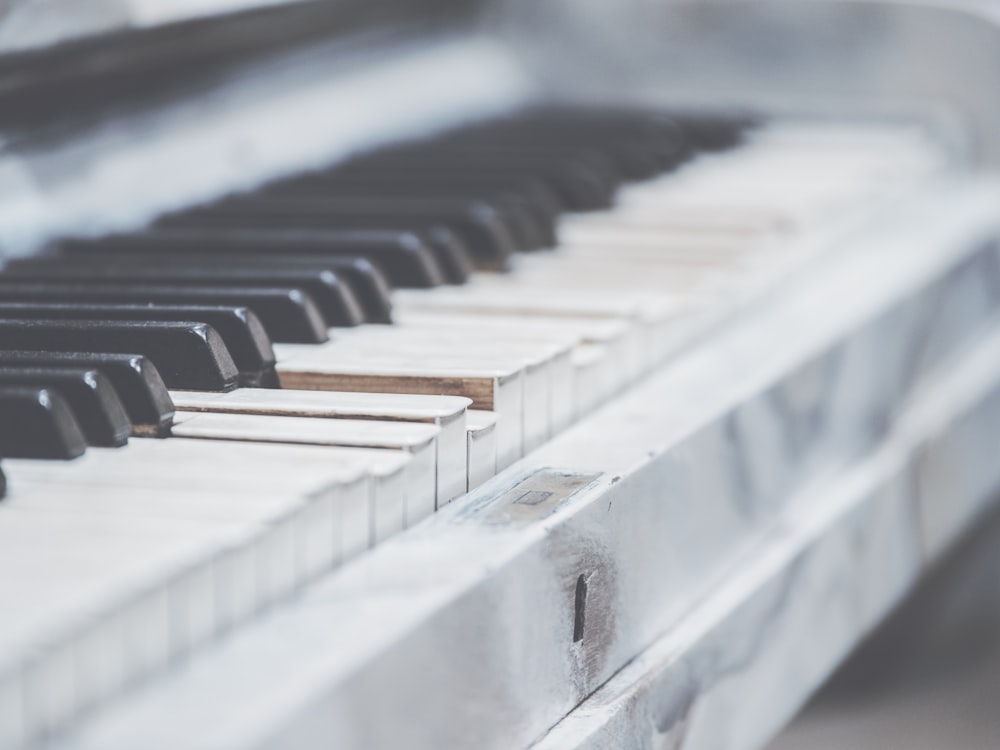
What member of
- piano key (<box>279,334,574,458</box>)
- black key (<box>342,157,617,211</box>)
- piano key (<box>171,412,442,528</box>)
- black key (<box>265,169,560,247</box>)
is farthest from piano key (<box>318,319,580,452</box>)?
black key (<box>342,157,617,211</box>)

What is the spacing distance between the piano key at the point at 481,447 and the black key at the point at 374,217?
16.3 inches

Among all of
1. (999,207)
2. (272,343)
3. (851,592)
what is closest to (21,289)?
(272,343)

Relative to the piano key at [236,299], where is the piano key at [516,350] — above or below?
below

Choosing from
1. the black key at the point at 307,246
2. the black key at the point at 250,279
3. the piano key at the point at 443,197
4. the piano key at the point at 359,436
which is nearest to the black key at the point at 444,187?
the piano key at the point at 443,197

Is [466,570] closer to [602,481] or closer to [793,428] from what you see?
[602,481]

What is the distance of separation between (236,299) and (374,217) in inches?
12.7

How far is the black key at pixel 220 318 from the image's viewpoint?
84 centimetres

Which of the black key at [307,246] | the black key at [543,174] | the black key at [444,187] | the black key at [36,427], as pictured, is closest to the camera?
the black key at [36,427]

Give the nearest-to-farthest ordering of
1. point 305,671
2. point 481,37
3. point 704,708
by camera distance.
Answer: point 305,671 < point 704,708 < point 481,37

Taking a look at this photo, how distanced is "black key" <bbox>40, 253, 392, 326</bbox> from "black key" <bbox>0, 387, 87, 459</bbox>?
13.7 inches

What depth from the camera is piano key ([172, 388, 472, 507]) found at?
2.41 ft

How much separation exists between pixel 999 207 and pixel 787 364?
75cm

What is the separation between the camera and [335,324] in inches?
38.7

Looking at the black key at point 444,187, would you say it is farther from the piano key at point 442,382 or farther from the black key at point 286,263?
the piano key at point 442,382
